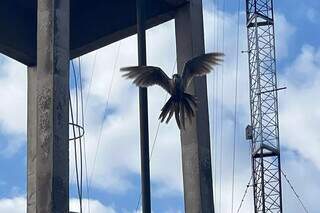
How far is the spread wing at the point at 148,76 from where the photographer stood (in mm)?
27516

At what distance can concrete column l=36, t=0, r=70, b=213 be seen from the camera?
2933cm

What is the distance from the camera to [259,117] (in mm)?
87875

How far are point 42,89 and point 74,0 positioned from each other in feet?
33.6

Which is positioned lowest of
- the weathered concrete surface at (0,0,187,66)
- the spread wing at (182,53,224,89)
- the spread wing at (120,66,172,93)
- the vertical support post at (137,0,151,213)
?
the vertical support post at (137,0,151,213)

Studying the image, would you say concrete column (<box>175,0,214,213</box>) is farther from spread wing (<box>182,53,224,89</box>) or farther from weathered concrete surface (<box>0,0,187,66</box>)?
spread wing (<box>182,53,224,89</box>)

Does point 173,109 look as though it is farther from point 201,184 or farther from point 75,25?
point 75,25

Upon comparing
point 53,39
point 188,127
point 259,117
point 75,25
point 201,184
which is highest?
point 259,117

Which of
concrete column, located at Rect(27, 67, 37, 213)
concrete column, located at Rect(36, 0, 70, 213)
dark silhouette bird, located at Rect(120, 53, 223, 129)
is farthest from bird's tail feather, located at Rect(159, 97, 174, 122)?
concrete column, located at Rect(27, 67, 37, 213)

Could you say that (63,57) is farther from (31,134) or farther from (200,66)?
(31,134)

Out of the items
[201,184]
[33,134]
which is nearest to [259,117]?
[33,134]

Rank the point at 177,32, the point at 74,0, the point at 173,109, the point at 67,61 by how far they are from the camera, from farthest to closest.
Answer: the point at 74,0
the point at 177,32
the point at 67,61
the point at 173,109

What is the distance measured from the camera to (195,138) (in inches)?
1383

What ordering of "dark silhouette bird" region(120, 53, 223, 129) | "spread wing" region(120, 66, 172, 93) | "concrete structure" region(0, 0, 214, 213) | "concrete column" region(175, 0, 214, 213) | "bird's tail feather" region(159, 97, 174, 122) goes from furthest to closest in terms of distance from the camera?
"concrete column" region(175, 0, 214, 213)
"concrete structure" region(0, 0, 214, 213)
"spread wing" region(120, 66, 172, 93)
"dark silhouette bird" region(120, 53, 223, 129)
"bird's tail feather" region(159, 97, 174, 122)

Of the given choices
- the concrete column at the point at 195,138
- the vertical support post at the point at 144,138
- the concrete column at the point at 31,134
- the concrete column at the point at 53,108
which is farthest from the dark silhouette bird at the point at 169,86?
the concrete column at the point at 31,134
